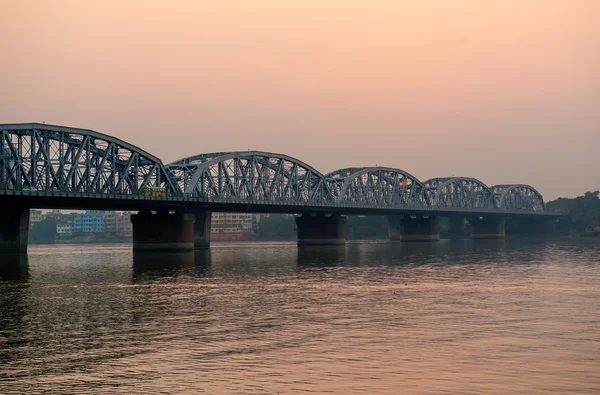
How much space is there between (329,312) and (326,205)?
135 m

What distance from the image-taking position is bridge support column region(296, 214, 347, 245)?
185 metres

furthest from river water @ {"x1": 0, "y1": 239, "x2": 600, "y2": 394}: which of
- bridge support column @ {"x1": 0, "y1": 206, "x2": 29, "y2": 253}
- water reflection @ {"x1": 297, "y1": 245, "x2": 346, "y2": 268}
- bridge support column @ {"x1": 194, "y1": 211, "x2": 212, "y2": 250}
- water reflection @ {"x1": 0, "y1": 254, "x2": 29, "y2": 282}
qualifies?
bridge support column @ {"x1": 194, "y1": 211, "x2": 212, "y2": 250}

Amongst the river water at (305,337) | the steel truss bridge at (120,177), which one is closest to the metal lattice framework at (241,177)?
the steel truss bridge at (120,177)

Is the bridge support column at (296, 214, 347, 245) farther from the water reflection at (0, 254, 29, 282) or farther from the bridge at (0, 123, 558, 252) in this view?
the water reflection at (0, 254, 29, 282)

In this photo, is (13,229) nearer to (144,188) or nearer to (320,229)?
(144,188)

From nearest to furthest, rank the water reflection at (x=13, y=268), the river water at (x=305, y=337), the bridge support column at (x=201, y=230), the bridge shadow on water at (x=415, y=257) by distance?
1. the river water at (x=305, y=337)
2. the water reflection at (x=13, y=268)
3. the bridge shadow on water at (x=415, y=257)
4. the bridge support column at (x=201, y=230)

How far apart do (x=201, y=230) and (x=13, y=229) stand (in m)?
51.5

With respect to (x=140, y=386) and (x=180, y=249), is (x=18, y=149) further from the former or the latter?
(x=140, y=386)

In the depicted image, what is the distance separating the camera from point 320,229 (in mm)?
186375

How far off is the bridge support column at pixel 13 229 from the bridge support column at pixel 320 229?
244ft

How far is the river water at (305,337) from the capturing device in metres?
26.5

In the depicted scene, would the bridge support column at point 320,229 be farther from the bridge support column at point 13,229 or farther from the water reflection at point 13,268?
the water reflection at point 13,268

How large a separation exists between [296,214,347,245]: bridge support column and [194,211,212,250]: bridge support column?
2532 centimetres

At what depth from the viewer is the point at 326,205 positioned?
179500 mm
